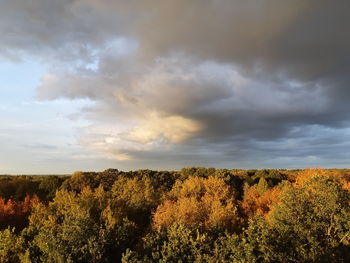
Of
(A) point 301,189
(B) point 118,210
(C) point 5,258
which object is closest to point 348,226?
(A) point 301,189

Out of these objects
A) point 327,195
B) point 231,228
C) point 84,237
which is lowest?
point 231,228

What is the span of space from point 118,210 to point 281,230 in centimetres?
2688

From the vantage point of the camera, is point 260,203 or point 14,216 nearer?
point 14,216

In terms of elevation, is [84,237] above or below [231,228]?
above

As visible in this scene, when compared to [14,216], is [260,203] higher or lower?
higher

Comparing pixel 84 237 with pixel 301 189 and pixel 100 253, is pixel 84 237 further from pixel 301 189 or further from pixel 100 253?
pixel 301 189

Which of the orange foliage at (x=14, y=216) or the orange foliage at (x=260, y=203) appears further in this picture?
the orange foliage at (x=260, y=203)

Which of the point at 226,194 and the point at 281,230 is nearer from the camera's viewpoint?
the point at 281,230

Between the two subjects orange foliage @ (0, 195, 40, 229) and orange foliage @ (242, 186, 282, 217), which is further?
orange foliage @ (242, 186, 282, 217)

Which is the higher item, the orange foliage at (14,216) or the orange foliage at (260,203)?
the orange foliage at (260,203)

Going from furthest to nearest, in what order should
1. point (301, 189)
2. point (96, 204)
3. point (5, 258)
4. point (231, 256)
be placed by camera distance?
1. point (96, 204)
2. point (301, 189)
3. point (5, 258)
4. point (231, 256)

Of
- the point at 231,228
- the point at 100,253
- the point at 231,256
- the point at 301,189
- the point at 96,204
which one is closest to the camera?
the point at 231,256

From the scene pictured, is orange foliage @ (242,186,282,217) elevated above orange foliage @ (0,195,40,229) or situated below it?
above

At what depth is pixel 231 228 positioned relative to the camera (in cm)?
3691
